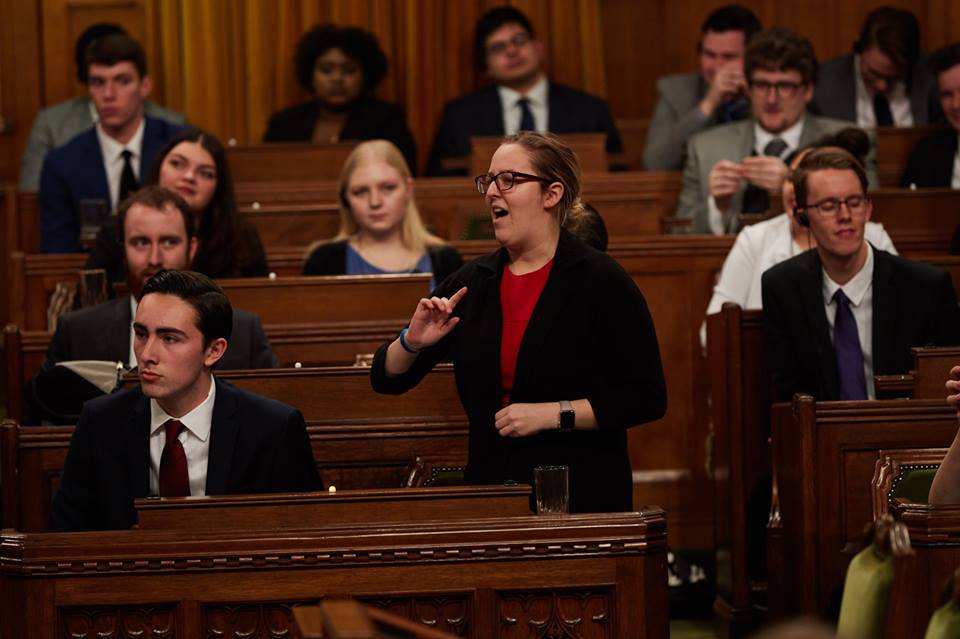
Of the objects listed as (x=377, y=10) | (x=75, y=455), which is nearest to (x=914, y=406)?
(x=75, y=455)

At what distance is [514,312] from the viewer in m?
3.51

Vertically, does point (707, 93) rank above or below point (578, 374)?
above

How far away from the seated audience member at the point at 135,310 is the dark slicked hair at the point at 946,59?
3180 millimetres

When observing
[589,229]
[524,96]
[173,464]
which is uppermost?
[524,96]

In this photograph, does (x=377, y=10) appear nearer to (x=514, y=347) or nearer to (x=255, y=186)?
(x=255, y=186)

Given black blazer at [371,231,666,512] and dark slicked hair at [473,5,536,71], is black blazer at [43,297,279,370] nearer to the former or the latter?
black blazer at [371,231,666,512]

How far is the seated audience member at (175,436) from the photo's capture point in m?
3.43

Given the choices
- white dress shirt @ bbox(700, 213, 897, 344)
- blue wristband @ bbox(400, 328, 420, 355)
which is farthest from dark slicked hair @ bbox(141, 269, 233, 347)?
white dress shirt @ bbox(700, 213, 897, 344)

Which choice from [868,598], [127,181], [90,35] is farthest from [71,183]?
[868,598]

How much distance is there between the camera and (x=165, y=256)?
179 inches

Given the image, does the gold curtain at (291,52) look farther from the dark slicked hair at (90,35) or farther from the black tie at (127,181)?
the black tie at (127,181)

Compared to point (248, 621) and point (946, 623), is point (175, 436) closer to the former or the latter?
point (248, 621)

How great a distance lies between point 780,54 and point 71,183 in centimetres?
279

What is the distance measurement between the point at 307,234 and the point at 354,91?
4.97ft
